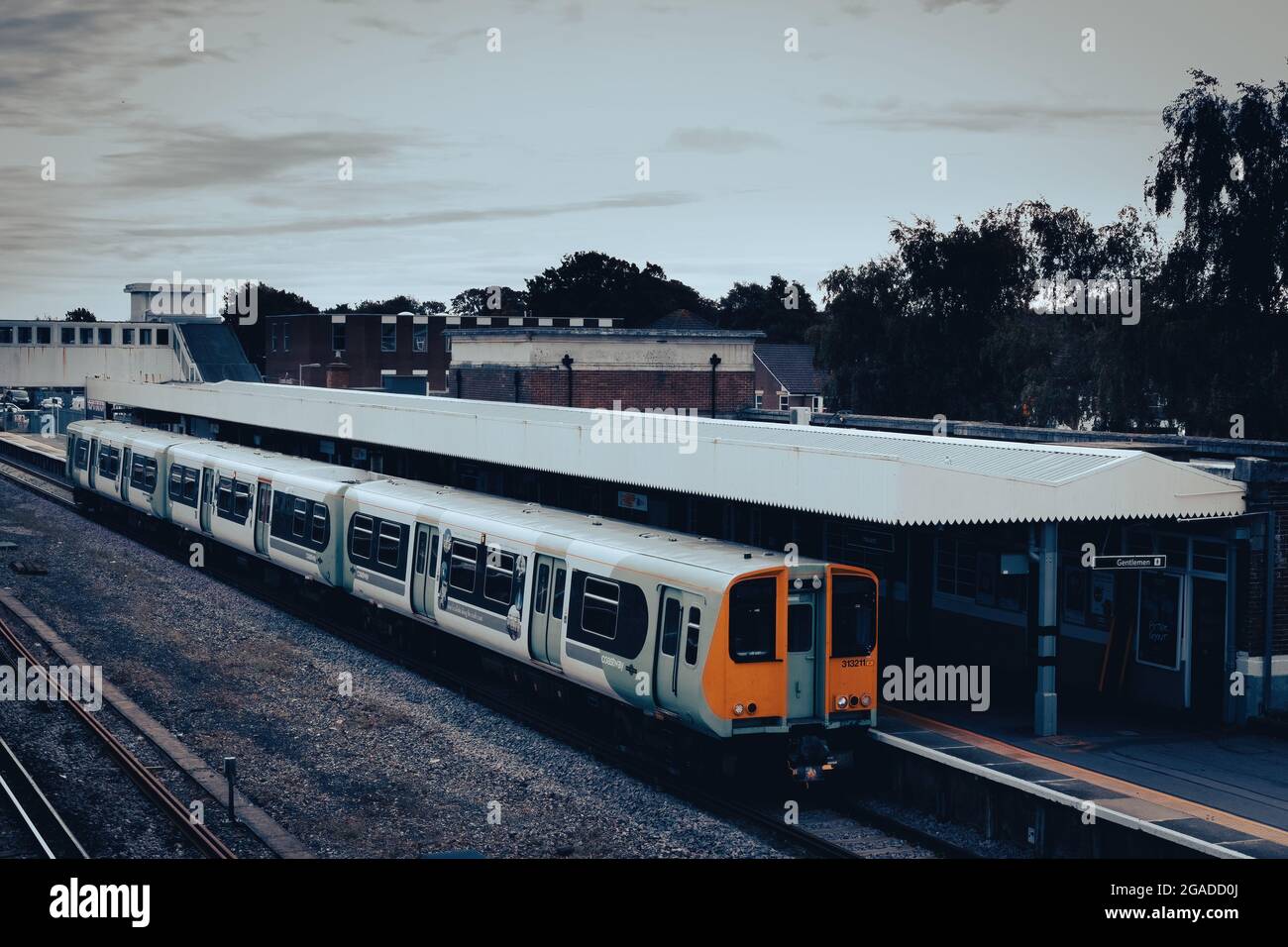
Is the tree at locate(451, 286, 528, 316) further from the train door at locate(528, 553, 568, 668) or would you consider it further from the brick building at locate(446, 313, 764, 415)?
the train door at locate(528, 553, 568, 668)

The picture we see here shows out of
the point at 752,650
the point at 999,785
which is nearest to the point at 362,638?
the point at 752,650

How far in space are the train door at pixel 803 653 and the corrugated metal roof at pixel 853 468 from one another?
1.27 m

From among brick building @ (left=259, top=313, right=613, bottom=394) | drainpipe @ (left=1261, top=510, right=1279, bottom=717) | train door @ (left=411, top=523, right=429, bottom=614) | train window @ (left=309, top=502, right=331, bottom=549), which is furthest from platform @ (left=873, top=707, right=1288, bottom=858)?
brick building @ (left=259, top=313, right=613, bottom=394)

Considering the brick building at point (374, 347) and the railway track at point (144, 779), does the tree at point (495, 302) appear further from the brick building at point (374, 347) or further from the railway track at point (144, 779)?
the railway track at point (144, 779)

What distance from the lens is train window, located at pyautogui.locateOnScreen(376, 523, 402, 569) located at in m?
22.7

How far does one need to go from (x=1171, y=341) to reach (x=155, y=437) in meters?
30.6

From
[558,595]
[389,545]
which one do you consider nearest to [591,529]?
[558,595]

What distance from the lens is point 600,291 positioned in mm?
112688

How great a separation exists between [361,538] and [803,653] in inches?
443

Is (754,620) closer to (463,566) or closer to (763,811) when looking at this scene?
(763,811)

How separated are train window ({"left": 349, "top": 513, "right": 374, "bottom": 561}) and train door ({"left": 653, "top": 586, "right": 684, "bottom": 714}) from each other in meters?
9.62

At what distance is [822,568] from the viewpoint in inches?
601

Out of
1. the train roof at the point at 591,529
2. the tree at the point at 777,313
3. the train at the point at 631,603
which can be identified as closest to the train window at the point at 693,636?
the train at the point at 631,603
